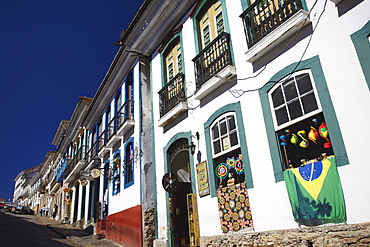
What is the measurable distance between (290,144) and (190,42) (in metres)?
4.67

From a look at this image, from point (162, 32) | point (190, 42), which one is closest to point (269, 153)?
point (190, 42)

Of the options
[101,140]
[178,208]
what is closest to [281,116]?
[178,208]

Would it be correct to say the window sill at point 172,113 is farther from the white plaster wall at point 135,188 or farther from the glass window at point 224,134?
the white plaster wall at point 135,188

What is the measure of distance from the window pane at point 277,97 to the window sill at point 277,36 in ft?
2.97

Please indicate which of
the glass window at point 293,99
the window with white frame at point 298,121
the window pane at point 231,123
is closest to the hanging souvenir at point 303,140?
the window with white frame at point 298,121

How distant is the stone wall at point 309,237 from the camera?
4.20 m

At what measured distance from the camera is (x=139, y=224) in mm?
9656

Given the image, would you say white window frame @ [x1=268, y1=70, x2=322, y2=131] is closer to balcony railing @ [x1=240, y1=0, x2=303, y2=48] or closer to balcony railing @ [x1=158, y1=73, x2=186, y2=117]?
balcony railing @ [x1=240, y1=0, x2=303, y2=48]

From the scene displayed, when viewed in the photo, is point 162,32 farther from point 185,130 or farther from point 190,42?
point 185,130

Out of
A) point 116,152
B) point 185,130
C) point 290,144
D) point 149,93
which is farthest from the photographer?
point 116,152

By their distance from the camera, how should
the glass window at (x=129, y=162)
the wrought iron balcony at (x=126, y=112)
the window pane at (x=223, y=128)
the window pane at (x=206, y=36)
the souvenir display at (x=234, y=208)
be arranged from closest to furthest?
1. the souvenir display at (x=234, y=208)
2. the window pane at (x=223, y=128)
3. the window pane at (x=206, y=36)
4. the glass window at (x=129, y=162)
5. the wrought iron balcony at (x=126, y=112)

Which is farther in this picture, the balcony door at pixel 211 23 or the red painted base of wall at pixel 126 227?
the red painted base of wall at pixel 126 227

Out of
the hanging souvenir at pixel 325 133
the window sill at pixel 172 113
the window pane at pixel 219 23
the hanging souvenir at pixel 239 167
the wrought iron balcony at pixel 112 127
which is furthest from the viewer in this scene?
the wrought iron balcony at pixel 112 127

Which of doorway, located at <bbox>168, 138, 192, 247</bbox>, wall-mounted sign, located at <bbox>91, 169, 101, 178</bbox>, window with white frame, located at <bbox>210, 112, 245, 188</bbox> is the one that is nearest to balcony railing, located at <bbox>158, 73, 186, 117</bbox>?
doorway, located at <bbox>168, 138, 192, 247</bbox>
